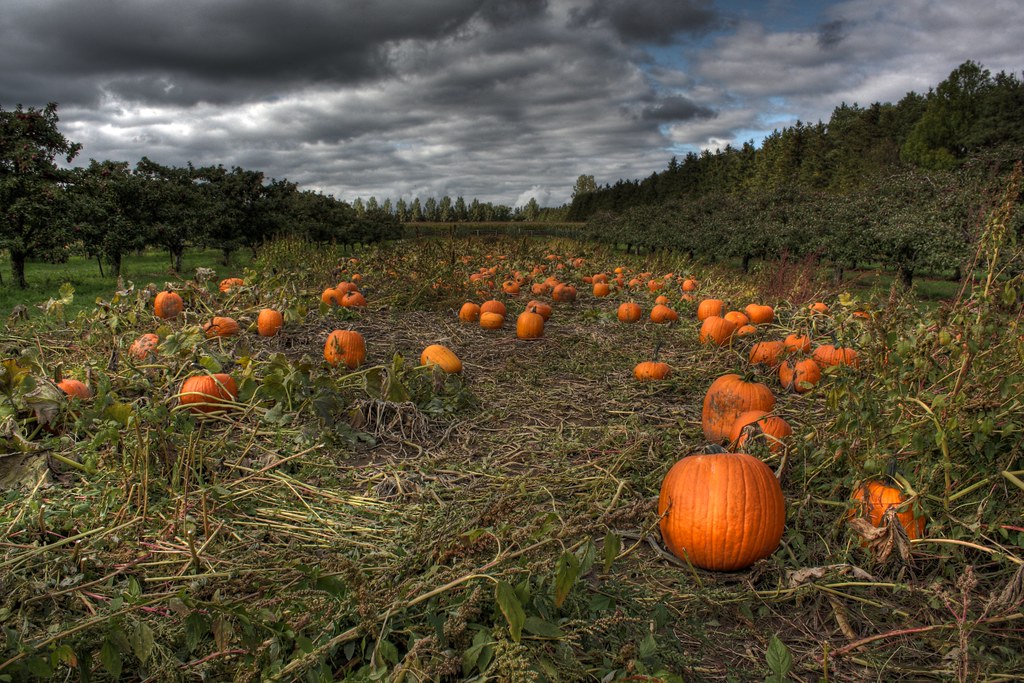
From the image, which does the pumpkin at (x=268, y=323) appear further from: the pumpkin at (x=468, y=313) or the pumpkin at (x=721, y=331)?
the pumpkin at (x=721, y=331)

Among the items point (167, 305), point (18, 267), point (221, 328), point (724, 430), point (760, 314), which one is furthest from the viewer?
point (18, 267)

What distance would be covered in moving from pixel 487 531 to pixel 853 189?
99.1ft

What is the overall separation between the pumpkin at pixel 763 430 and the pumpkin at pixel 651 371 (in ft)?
5.18

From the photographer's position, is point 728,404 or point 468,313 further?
point 468,313

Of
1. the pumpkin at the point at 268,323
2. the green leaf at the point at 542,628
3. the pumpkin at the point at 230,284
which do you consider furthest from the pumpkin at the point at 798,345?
the pumpkin at the point at 230,284

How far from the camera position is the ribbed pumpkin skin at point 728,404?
12.9 feet

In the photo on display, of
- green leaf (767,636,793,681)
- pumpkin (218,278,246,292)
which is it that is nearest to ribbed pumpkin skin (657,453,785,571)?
green leaf (767,636,793,681)

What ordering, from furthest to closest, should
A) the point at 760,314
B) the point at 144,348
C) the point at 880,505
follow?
the point at 760,314, the point at 144,348, the point at 880,505

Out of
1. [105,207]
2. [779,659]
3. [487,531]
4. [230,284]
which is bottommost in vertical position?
[779,659]

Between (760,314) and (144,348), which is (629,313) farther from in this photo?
(144,348)

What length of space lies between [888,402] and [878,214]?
16.1 m

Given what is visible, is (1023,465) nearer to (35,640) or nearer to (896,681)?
(896,681)

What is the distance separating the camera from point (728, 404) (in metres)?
3.98

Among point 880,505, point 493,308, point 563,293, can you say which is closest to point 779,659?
point 880,505
